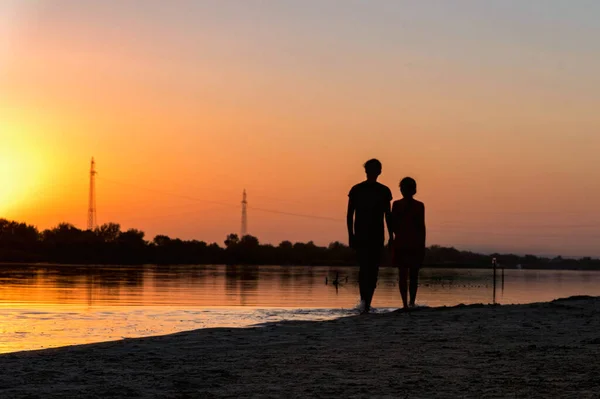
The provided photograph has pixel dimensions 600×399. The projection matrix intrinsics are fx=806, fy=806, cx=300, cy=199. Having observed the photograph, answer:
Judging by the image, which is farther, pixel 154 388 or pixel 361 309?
pixel 361 309

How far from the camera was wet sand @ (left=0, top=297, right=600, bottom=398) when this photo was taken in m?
5.59

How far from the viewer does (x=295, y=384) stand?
5820 mm

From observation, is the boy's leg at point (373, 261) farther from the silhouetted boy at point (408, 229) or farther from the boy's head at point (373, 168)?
the boy's head at point (373, 168)

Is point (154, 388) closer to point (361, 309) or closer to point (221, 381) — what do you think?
point (221, 381)

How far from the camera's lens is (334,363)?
682 centimetres

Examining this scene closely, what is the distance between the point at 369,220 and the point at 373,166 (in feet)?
2.87

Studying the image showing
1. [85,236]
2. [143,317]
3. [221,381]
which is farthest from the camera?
[85,236]

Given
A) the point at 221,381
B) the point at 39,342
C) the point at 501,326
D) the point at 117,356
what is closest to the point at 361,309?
the point at 501,326

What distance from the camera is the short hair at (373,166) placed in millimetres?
12820

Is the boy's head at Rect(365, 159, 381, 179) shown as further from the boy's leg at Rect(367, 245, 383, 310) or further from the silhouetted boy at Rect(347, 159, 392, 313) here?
the boy's leg at Rect(367, 245, 383, 310)

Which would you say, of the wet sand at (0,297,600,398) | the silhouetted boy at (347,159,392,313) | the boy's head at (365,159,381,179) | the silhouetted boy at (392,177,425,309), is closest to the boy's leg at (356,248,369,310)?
the silhouetted boy at (347,159,392,313)

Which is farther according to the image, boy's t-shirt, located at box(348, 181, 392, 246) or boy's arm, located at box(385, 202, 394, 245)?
boy's arm, located at box(385, 202, 394, 245)

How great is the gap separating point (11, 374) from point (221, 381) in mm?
1670

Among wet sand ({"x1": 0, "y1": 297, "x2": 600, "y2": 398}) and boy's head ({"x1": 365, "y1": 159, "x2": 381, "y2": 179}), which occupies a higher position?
boy's head ({"x1": 365, "y1": 159, "x2": 381, "y2": 179})
